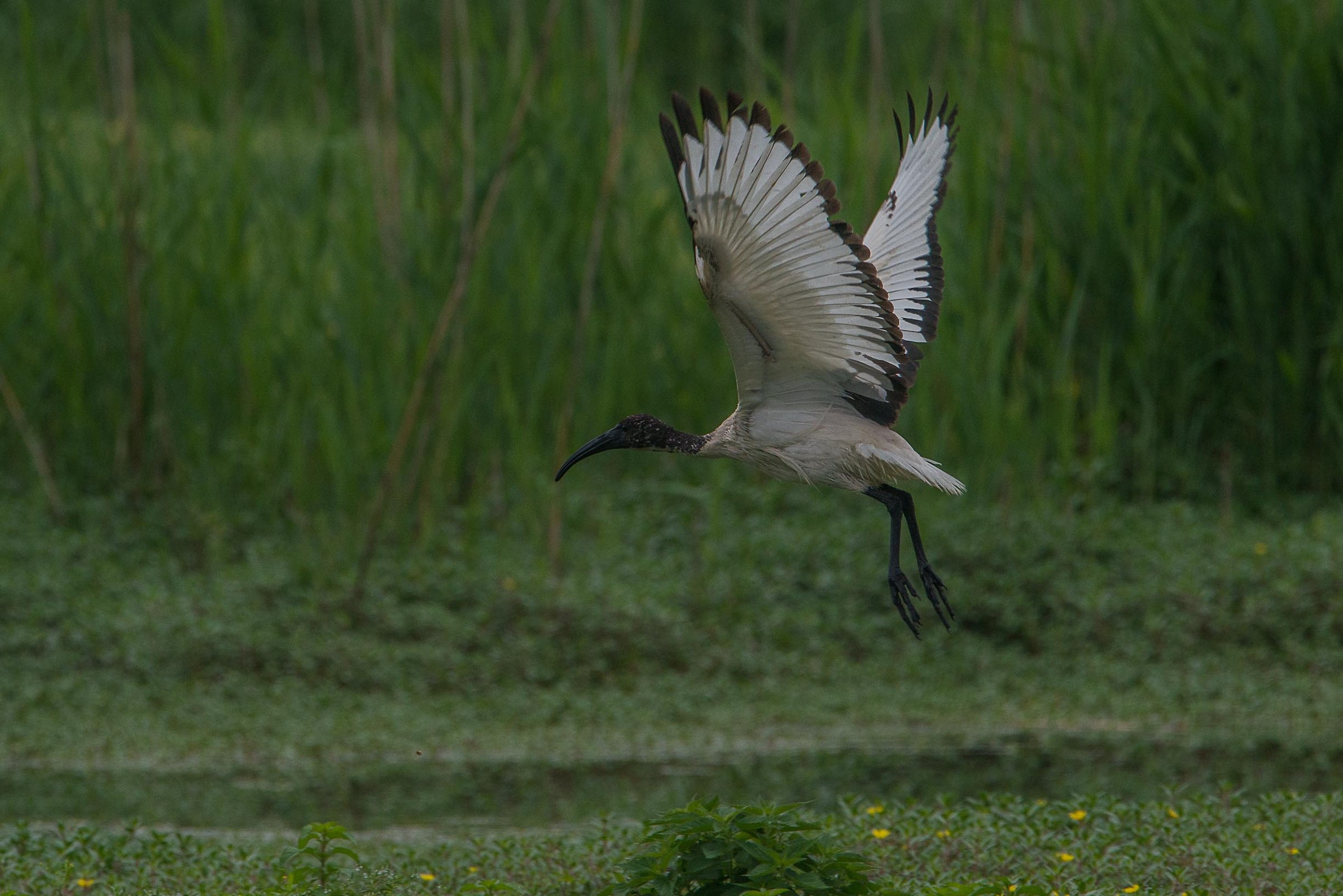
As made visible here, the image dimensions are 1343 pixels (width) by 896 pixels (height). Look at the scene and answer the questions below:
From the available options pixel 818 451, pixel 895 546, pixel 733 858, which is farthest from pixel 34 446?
pixel 733 858

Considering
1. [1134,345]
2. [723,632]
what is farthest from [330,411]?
[1134,345]

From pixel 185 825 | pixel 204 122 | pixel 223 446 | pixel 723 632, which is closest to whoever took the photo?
pixel 185 825

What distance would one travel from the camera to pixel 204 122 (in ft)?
25.5

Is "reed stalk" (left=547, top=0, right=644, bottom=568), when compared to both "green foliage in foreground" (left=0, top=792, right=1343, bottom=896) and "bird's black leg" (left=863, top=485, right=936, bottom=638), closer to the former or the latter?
"green foliage in foreground" (left=0, top=792, right=1343, bottom=896)

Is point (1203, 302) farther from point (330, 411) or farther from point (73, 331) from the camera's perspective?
point (73, 331)

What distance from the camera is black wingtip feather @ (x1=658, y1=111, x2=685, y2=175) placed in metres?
3.29

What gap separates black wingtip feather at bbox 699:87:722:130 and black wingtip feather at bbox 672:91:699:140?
0.09 feet

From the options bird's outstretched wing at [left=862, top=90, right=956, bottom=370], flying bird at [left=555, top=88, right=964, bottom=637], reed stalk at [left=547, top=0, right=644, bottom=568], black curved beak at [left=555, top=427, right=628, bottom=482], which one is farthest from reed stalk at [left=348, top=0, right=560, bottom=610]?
black curved beak at [left=555, top=427, right=628, bottom=482]

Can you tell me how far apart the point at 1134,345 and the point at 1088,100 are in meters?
1.12

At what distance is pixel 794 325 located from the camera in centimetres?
374

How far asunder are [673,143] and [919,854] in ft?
6.13

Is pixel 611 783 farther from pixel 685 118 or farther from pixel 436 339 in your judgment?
pixel 685 118

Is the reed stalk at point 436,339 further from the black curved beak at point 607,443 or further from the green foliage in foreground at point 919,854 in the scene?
the black curved beak at point 607,443

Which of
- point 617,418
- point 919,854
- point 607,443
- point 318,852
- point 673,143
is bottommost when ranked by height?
point 919,854
